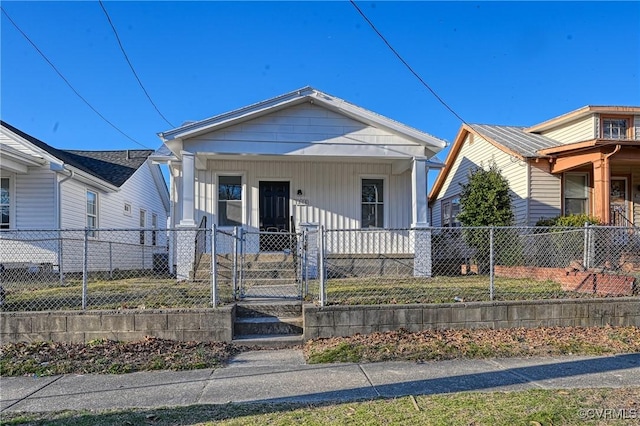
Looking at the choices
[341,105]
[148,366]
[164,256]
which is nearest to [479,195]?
[341,105]

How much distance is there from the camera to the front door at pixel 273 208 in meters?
11.2

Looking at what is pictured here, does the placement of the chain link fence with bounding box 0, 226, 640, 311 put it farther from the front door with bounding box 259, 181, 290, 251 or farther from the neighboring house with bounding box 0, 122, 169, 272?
the front door with bounding box 259, 181, 290, 251

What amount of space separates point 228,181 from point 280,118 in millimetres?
2406

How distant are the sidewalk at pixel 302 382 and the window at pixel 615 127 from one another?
36.2 ft

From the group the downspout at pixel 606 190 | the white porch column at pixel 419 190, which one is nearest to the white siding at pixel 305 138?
the white porch column at pixel 419 190

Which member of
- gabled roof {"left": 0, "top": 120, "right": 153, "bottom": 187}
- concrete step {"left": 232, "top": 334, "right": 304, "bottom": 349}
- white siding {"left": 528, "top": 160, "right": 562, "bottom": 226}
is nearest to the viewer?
concrete step {"left": 232, "top": 334, "right": 304, "bottom": 349}

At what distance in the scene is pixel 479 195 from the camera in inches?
469

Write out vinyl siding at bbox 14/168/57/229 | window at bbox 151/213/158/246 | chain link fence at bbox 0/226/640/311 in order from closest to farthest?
chain link fence at bbox 0/226/640/311 < vinyl siding at bbox 14/168/57/229 < window at bbox 151/213/158/246

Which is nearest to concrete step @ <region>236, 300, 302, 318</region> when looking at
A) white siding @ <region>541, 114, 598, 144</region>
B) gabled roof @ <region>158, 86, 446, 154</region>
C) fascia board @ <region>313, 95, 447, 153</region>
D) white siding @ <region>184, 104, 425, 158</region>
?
white siding @ <region>184, 104, 425, 158</region>

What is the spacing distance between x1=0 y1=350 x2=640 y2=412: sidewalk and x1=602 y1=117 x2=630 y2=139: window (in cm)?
1103

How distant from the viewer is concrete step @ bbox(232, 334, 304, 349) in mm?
5871

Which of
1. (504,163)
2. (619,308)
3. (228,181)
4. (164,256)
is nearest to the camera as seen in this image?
(619,308)

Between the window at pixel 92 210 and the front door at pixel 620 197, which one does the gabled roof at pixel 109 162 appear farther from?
the front door at pixel 620 197

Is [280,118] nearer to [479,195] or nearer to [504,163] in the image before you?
[479,195]
